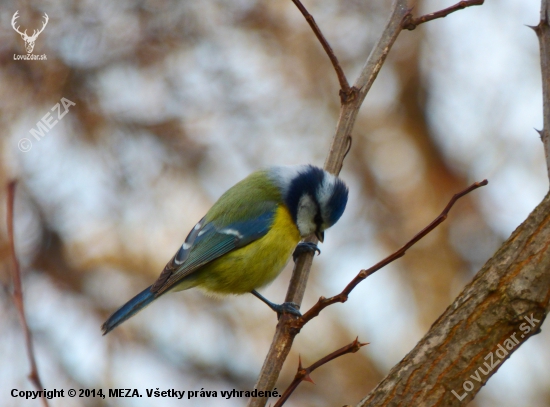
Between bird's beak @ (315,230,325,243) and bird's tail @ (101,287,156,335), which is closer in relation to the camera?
bird's tail @ (101,287,156,335)

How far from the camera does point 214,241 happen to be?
11.8 feet

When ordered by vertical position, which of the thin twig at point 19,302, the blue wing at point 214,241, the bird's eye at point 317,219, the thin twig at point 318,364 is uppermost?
the blue wing at point 214,241

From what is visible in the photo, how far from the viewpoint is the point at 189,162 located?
6.57 meters

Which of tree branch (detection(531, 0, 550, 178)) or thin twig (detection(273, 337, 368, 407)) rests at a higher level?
tree branch (detection(531, 0, 550, 178))

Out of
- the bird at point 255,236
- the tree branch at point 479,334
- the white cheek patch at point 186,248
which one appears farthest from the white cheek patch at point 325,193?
the tree branch at point 479,334

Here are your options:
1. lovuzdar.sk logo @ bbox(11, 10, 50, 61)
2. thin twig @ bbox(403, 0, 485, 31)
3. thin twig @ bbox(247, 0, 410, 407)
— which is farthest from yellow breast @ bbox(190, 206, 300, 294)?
lovuzdar.sk logo @ bbox(11, 10, 50, 61)

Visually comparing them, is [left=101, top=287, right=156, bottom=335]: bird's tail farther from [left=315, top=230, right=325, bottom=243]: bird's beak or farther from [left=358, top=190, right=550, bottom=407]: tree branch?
[left=358, top=190, right=550, bottom=407]: tree branch

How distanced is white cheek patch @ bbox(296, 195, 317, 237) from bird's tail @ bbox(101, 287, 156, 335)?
0.97 m

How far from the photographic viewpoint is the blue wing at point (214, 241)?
3.50m

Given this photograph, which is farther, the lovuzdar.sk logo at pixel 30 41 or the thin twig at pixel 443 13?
the lovuzdar.sk logo at pixel 30 41

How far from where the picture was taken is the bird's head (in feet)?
11.5

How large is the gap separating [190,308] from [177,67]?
266cm

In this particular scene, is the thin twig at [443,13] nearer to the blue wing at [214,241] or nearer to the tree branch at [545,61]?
the tree branch at [545,61]

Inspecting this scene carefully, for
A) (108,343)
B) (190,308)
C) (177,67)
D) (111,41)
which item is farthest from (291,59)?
(108,343)
